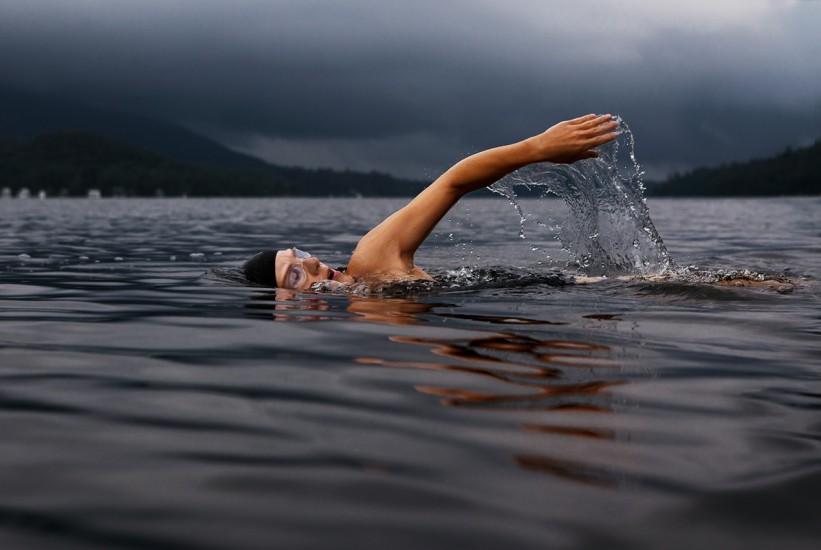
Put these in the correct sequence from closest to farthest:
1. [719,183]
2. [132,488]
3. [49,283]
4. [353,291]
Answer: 1. [132,488]
2. [353,291]
3. [49,283]
4. [719,183]

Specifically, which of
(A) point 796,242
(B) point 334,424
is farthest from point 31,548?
(A) point 796,242

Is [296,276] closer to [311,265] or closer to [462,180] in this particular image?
[311,265]

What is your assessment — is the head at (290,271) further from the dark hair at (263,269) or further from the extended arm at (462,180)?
the extended arm at (462,180)

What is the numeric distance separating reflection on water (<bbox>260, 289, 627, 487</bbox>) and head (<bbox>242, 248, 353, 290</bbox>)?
189 centimetres

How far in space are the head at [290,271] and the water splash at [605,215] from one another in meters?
1.94

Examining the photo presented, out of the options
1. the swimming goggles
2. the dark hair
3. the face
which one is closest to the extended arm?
the face

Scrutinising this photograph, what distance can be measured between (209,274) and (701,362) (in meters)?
6.05

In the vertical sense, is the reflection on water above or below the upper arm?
below

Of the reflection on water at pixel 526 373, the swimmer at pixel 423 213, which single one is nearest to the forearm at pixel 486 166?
the swimmer at pixel 423 213

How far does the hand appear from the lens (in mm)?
6250

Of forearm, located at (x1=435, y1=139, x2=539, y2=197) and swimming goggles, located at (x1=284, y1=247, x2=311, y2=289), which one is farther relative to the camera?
swimming goggles, located at (x1=284, y1=247, x2=311, y2=289)

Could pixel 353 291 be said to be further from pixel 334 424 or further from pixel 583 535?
pixel 583 535

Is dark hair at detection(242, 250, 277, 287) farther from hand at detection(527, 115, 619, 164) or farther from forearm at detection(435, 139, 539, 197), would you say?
hand at detection(527, 115, 619, 164)

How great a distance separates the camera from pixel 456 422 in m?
3.02
